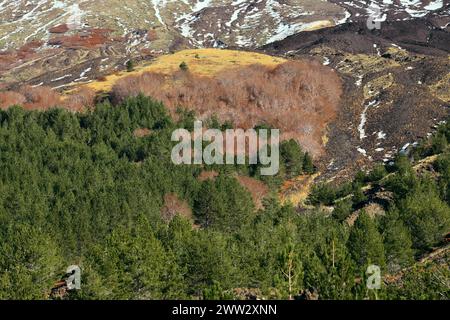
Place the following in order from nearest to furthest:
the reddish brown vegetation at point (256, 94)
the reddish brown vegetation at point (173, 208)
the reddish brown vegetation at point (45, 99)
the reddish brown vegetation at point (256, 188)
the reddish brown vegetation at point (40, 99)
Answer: the reddish brown vegetation at point (173, 208), the reddish brown vegetation at point (256, 188), the reddish brown vegetation at point (256, 94), the reddish brown vegetation at point (40, 99), the reddish brown vegetation at point (45, 99)

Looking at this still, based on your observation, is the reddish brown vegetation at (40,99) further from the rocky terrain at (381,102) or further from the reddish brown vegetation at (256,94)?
the rocky terrain at (381,102)

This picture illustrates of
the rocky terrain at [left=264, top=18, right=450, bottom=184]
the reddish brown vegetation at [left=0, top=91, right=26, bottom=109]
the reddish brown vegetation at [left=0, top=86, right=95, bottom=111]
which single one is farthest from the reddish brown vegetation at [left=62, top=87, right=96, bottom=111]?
the rocky terrain at [left=264, top=18, right=450, bottom=184]

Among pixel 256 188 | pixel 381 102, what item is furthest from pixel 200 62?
pixel 256 188

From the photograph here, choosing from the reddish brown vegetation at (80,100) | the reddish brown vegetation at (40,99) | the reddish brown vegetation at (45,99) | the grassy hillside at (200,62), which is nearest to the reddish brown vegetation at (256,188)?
the reddish brown vegetation at (80,100)

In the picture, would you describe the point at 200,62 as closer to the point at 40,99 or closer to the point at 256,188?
the point at 40,99

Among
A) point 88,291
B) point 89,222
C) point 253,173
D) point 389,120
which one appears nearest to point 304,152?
point 253,173
